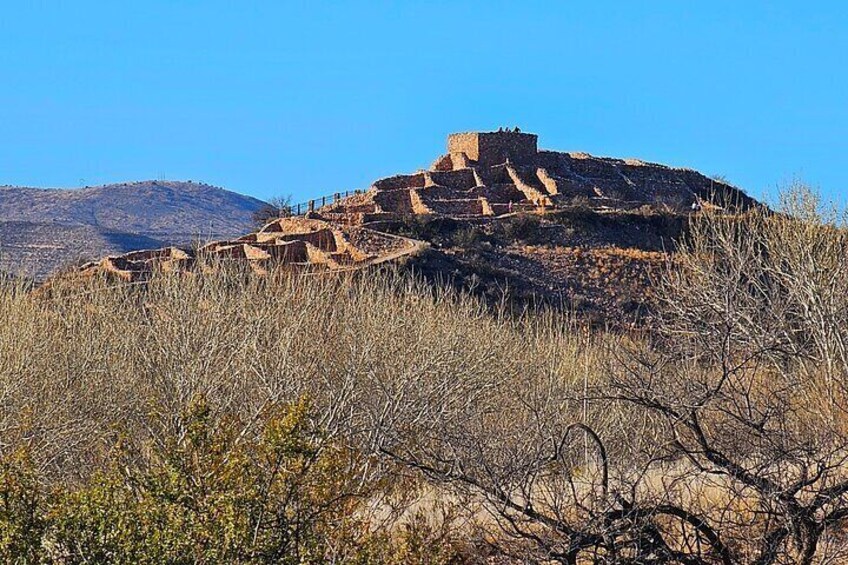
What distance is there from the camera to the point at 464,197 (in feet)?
170

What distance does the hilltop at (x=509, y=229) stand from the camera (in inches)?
1559

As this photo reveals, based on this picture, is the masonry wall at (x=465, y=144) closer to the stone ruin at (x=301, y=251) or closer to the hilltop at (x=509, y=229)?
the hilltop at (x=509, y=229)

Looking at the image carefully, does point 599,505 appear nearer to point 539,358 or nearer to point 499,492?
point 499,492

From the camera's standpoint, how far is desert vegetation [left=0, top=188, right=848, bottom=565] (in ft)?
29.0

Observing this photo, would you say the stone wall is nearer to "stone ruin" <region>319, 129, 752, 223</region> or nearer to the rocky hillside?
"stone ruin" <region>319, 129, 752, 223</region>

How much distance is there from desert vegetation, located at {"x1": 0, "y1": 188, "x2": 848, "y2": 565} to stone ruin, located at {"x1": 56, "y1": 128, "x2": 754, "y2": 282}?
10501 millimetres

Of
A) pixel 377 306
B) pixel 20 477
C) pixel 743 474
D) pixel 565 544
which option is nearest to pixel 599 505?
pixel 565 544

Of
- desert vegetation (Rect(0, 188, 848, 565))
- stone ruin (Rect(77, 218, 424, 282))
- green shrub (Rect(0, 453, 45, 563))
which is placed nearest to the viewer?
green shrub (Rect(0, 453, 45, 563))

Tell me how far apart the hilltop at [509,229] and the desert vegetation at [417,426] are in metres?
9.89

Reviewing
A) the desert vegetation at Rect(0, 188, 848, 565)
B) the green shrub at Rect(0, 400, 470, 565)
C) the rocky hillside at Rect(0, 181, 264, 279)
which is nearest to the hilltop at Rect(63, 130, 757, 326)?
the desert vegetation at Rect(0, 188, 848, 565)

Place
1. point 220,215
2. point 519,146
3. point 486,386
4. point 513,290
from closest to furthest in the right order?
point 486,386
point 513,290
point 519,146
point 220,215

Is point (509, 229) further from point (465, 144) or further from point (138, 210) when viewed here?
point (138, 210)

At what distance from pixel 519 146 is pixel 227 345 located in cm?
3704

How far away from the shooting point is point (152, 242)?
9031 centimetres
